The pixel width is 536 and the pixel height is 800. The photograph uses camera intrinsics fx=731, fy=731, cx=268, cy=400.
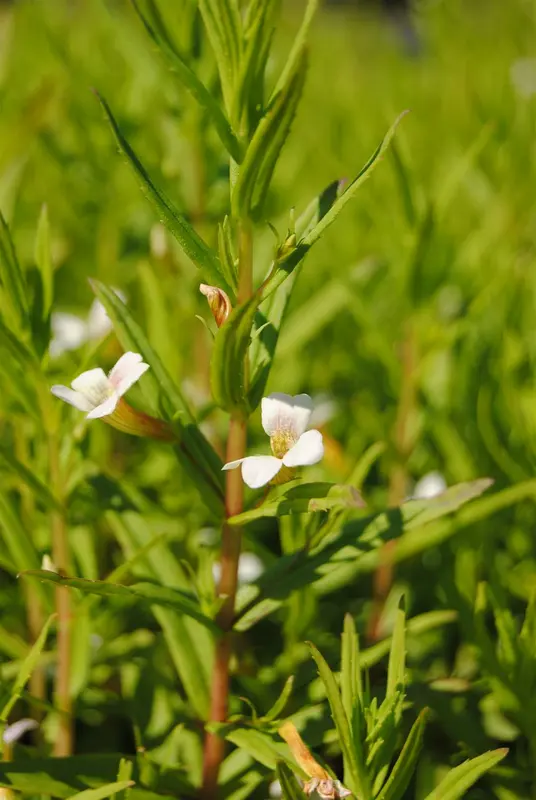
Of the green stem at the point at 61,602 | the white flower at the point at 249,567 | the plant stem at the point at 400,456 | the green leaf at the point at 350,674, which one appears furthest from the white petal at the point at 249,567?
the green leaf at the point at 350,674

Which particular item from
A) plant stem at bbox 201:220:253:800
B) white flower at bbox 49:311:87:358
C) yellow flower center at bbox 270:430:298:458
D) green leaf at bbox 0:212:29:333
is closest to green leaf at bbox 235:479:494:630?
plant stem at bbox 201:220:253:800

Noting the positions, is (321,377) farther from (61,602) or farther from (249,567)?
(61,602)

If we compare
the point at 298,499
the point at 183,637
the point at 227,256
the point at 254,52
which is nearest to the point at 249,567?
the point at 183,637

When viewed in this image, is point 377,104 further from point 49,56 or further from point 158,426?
point 158,426

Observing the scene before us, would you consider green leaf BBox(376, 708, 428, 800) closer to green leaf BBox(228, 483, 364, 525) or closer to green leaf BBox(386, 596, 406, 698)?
green leaf BBox(386, 596, 406, 698)

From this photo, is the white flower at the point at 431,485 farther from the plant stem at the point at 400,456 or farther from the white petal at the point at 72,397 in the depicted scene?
the white petal at the point at 72,397

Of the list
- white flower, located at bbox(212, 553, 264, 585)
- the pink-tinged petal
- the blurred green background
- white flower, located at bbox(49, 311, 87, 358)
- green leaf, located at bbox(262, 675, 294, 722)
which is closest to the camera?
→ the pink-tinged petal
